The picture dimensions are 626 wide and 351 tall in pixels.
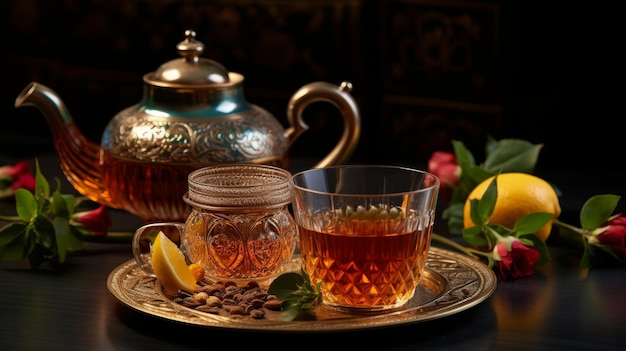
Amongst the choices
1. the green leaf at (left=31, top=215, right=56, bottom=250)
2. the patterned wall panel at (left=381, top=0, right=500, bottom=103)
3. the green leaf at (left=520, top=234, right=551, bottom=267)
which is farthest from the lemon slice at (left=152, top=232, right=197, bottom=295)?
the patterned wall panel at (left=381, top=0, right=500, bottom=103)

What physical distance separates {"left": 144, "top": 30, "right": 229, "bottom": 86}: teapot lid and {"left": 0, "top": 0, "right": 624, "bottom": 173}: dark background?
3.06ft

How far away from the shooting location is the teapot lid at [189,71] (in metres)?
1.57

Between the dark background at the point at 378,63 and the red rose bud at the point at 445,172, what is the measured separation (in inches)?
27.5

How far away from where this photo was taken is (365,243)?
3.90 ft

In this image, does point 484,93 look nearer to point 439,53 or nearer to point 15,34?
point 439,53

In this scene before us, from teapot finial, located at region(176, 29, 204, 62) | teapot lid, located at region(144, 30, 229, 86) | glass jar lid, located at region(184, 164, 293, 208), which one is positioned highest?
teapot finial, located at region(176, 29, 204, 62)

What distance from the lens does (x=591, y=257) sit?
1.47 meters

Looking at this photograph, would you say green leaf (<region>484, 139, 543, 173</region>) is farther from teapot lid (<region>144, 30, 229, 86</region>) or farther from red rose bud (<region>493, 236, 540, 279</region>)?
teapot lid (<region>144, 30, 229, 86</region>)

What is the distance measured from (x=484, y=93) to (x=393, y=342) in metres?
1.44

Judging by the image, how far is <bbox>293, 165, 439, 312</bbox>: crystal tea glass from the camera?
1194mm

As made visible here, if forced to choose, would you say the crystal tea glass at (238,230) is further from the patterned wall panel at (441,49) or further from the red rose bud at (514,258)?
the patterned wall panel at (441,49)

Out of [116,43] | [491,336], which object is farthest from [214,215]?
[116,43]

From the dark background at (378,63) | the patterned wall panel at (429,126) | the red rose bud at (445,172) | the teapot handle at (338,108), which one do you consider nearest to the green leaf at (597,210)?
the red rose bud at (445,172)

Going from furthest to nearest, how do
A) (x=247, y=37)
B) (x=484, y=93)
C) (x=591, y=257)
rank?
(x=247, y=37)
(x=484, y=93)
(x=591, y=257)
